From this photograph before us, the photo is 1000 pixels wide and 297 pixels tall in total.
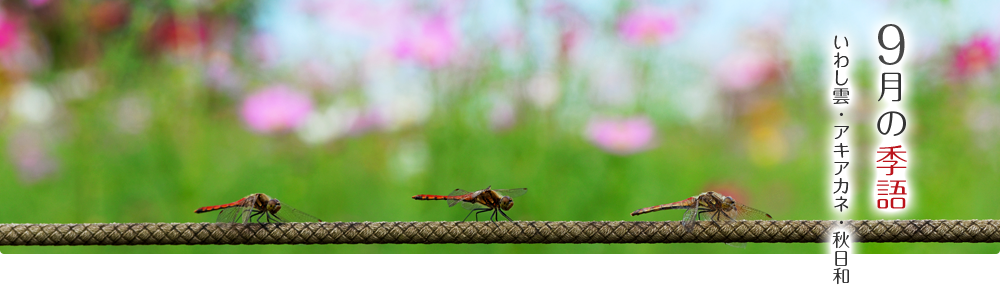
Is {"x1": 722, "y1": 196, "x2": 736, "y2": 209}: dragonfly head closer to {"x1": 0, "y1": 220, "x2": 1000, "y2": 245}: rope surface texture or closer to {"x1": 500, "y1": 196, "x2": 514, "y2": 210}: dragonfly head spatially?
{"x1": 0, "y1": 220, "x2": 1000, "y2": 245}: rope surface texture

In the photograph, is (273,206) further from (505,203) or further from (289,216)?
(505,203)

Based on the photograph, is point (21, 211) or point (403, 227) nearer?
point (403, 227)

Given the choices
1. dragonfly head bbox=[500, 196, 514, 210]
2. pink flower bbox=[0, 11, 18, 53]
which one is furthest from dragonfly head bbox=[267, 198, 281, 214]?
pink flower bbox=[0, 11, 18, 53]

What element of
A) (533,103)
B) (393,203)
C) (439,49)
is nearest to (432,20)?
(439,49)

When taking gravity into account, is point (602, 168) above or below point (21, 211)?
above

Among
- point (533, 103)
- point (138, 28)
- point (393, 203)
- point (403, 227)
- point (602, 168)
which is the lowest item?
point (403, 227)

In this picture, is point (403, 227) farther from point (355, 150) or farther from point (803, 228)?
point (355, 150)

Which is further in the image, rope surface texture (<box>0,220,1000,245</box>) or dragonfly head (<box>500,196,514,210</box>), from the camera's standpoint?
dragonfly head (<box>500,196,514,210</box>)

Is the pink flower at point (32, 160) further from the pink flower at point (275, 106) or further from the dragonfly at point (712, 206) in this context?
the dragonfly at point (712, 206)
